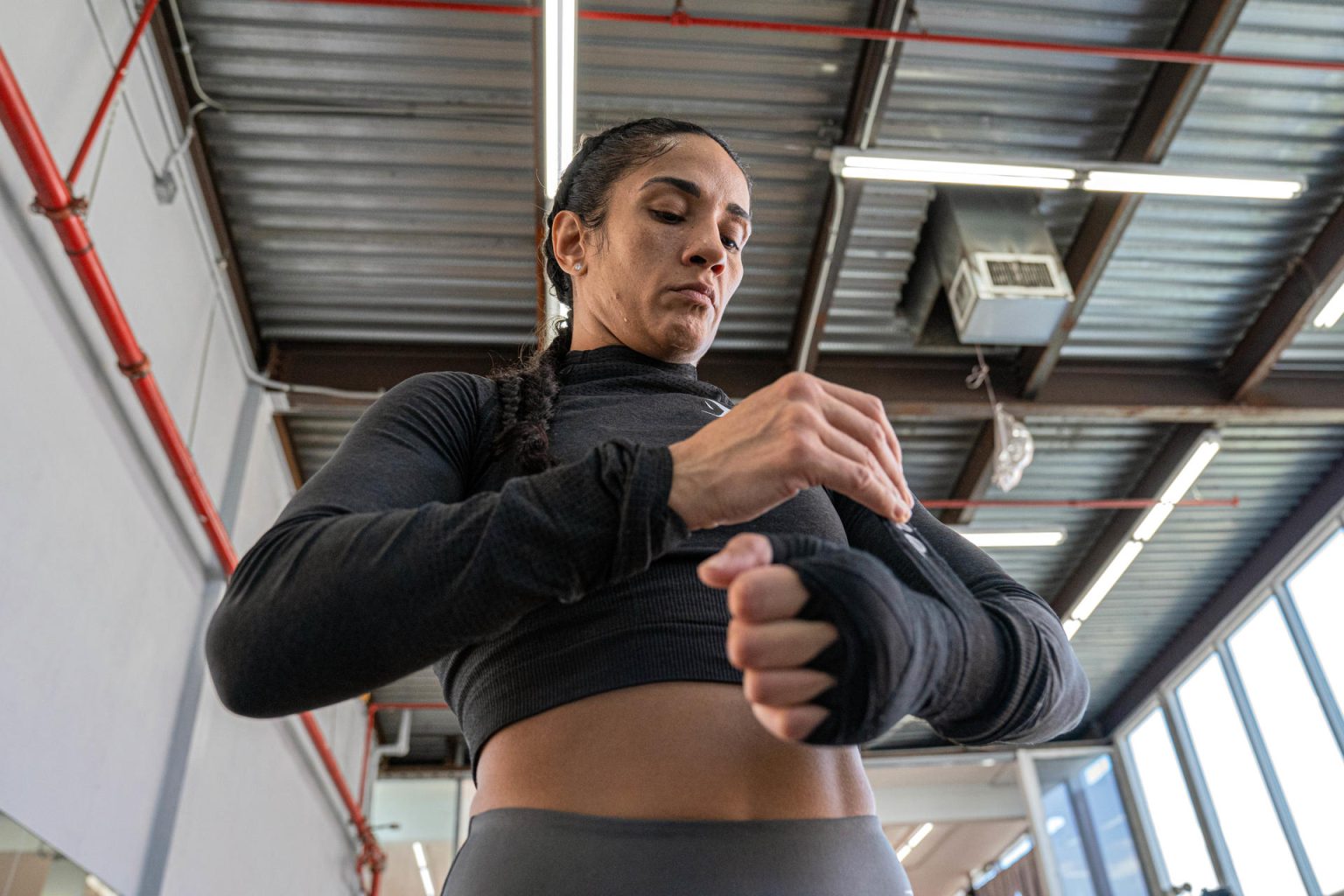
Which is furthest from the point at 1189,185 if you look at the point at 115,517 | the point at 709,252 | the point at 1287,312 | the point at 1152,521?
the point at 115,517

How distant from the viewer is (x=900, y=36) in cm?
430

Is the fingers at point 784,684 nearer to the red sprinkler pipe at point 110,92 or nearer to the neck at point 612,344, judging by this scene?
the neck at point 612,344

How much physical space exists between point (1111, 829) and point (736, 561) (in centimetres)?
1053

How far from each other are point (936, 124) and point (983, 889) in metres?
11.2

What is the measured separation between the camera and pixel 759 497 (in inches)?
28.7

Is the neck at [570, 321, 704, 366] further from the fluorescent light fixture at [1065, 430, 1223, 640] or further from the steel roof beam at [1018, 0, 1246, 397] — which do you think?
the fluorescent light fixture at [1065, 430, 1223, 640]

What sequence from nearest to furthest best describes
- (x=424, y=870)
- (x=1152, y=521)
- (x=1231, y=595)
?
1. (x=1152, y=521)
2. (x=1231, y=595)
3. (x=424, y=870)

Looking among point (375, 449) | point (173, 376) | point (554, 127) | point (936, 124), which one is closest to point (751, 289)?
point (936, 124)

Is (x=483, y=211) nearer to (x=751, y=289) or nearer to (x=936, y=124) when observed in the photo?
(x=751, y=289)

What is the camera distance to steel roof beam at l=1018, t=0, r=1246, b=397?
4.53 meters

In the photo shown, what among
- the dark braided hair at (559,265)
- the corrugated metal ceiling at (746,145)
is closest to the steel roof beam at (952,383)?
the corrugated metal ceiling at (746,145)

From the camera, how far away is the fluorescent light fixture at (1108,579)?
7445mm

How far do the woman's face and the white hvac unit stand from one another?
385cm

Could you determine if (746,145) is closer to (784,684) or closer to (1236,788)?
(784,684)
